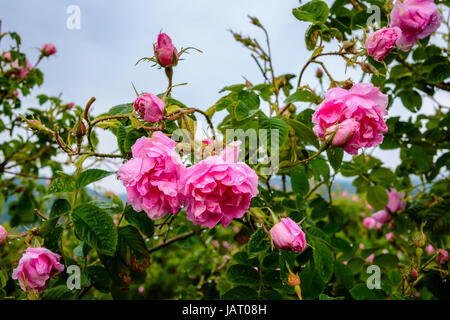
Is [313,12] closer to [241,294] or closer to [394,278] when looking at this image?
[241,294]

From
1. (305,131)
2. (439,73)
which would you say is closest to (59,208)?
(305,131)

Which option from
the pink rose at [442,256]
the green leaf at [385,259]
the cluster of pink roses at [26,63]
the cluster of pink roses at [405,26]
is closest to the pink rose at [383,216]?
the green leaf at [385,259]

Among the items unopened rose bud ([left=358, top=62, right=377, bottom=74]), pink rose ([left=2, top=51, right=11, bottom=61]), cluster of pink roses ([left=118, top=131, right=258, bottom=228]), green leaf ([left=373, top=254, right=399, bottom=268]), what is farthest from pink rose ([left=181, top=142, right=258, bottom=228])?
pink rose ([left=2, top=51, right=11, bottom=61])

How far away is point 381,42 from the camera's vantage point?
0.62 m

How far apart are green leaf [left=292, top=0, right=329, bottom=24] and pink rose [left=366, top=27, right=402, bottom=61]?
12 centimetres

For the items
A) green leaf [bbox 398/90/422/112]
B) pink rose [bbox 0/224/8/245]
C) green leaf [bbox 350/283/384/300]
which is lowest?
green leaf [bbox 350/283/384/300]

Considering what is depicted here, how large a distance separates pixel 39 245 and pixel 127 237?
0.17m

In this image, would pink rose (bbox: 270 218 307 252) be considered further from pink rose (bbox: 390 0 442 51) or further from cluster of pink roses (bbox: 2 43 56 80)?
cluster of pink roses (bbox: 2 43 56 80)

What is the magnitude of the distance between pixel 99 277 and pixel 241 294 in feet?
1.13

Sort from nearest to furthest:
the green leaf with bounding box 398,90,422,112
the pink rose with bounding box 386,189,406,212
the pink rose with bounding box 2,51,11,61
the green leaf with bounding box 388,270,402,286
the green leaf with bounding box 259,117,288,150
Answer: the green leaf with bounding box 259,117,288,150 → the green leaf with bounding box 388,270,402,286 → the green leaf with bounding box 398,90,422,112 → the pink rose with bounding box 386,189,406,212 → the pink rose with bounding box 2,51,11,61

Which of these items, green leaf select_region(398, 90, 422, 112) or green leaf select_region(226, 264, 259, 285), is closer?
green leaf select_region(226, 264, 259, 285)

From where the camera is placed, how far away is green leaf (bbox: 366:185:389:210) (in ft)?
3.38
